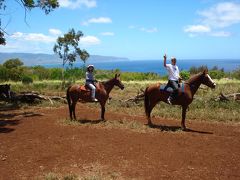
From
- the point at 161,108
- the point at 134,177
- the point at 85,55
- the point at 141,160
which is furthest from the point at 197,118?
the point at 85,55

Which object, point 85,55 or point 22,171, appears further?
point 85,55

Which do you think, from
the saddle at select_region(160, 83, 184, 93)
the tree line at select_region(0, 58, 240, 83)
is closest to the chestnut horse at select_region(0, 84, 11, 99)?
the saddle at select_region(160, 83, 184, 93)

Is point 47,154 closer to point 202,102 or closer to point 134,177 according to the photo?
point 134,177

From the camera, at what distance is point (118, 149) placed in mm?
10000

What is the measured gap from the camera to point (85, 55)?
109ft

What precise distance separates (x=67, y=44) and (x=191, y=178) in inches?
1026

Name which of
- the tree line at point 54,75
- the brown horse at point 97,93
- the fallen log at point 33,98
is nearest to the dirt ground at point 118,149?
the brown horse at point 97,93

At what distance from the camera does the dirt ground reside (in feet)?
27.2

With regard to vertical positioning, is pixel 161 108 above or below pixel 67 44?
below

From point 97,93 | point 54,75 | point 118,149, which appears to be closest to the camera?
point 118,149

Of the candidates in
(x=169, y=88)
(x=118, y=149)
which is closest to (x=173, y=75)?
(x=169, y=88)

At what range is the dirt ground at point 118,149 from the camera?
8297mm

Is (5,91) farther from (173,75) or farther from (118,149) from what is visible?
(118,149)

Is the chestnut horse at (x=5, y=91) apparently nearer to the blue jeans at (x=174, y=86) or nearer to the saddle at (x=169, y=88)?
the saddle at (x=169, y=88)
